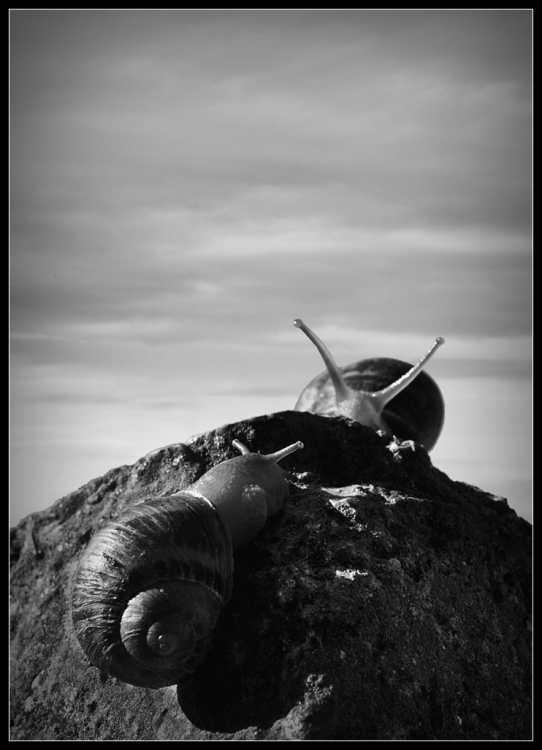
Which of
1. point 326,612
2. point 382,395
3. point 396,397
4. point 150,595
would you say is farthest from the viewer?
point 396,397

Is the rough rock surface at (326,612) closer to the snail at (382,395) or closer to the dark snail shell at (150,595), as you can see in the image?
the dark snail shell at (150,595)

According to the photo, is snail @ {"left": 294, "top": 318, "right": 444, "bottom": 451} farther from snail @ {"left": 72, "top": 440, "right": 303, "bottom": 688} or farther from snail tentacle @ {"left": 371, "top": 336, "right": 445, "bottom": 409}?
snail @ {"left": 72, "top": 440, "right": 303, "bottom": 688}

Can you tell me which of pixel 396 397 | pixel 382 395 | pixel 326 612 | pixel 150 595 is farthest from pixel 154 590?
pixel 396 397

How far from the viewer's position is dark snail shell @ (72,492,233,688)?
112 inches

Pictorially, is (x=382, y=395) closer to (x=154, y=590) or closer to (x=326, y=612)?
(x=326, y=612)

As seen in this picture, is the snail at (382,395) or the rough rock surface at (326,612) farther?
the snail at (382,395)

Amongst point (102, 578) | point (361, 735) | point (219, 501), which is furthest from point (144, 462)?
point (361, 735)

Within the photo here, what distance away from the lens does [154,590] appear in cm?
286

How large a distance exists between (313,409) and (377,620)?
2.40m

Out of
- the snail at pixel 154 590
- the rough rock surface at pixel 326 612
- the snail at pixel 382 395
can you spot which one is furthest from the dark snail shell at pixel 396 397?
the snail at pixel 154 590

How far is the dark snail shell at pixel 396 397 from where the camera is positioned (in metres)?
5.25

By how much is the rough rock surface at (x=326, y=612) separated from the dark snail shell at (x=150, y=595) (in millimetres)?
196

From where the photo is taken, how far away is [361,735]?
2758 millimetres

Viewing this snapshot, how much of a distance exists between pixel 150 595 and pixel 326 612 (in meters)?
0.65
